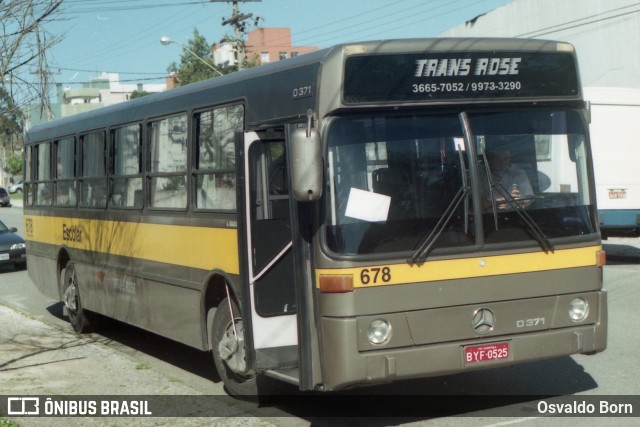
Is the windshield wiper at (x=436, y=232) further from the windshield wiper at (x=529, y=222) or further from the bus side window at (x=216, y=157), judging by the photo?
the bus side window at (x=216, y=157)

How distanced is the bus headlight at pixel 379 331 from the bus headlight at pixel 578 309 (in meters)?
1.51

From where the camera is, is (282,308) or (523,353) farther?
(282,308)

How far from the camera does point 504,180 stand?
686 cm

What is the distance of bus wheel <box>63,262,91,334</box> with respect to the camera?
12391 millimetres

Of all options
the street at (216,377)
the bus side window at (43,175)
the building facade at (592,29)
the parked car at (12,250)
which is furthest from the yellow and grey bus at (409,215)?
the building facade at (592,29)

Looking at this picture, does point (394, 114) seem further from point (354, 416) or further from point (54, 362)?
point (54, 362)

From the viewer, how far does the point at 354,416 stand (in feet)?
24.4

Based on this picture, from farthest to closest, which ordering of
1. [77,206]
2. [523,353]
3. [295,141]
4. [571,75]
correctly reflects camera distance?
[77,206]
[571,75]
[523,353]
[295,141]

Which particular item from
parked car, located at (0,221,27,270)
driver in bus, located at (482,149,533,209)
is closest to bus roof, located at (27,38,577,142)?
driver in bus, located at (482,149,533,209)

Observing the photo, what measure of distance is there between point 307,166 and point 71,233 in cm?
718

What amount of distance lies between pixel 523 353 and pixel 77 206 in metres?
7.34

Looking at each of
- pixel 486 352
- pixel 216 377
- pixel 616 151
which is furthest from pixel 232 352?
pixel 616 151

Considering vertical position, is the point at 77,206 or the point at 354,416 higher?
the point at 77,206

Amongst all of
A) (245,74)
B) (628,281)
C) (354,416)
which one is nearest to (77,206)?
(245,74)
